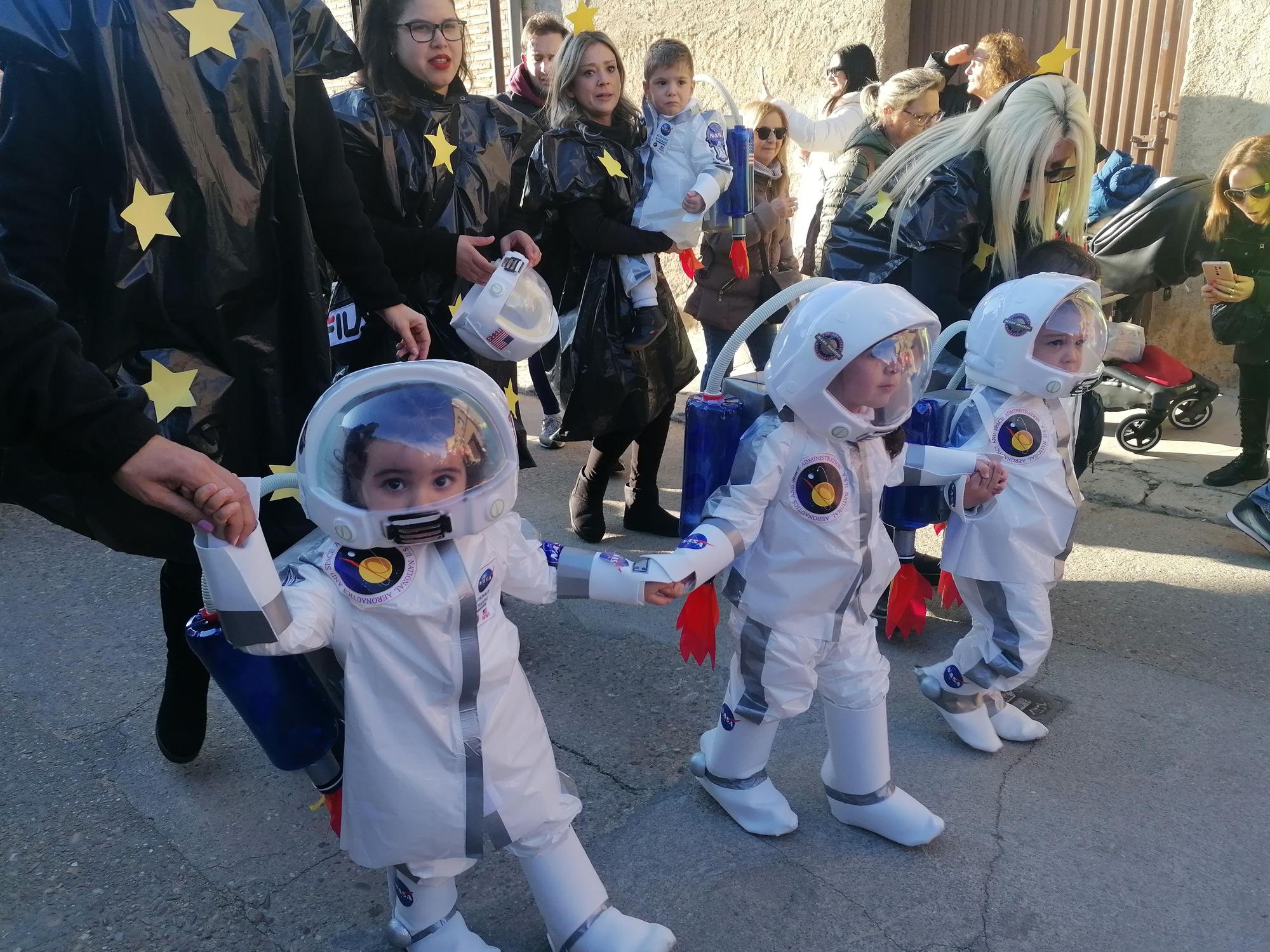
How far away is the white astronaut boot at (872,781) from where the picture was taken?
7.61 ft

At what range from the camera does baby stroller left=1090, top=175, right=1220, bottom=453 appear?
5.00 metres

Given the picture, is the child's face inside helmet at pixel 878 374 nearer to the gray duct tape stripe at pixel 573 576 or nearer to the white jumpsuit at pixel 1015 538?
the white jumpsuit at pixel 1015 538

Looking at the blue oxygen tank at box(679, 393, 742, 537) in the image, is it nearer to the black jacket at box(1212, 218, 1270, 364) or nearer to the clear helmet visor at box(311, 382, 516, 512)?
the clear helmet visor at box(311, 382, 516, 512)

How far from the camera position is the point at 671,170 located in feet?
12.5

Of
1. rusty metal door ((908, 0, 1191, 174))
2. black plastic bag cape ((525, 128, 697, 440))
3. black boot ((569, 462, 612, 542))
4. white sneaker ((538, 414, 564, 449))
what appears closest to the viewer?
black plastic bag cape ((525, 128, 697, 440))

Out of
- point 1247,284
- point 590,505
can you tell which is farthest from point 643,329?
point 1247,284

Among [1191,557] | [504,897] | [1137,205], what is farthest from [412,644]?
[1137,205]

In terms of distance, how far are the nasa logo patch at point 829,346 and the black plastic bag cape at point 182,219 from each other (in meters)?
1.07

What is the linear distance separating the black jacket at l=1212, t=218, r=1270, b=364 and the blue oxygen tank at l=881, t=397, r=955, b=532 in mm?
2496

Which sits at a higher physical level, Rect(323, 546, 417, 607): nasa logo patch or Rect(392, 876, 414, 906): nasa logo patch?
Rect(323, 546, 417, 607): nasa logo patch

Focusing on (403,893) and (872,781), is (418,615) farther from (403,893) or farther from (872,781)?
(872,781)

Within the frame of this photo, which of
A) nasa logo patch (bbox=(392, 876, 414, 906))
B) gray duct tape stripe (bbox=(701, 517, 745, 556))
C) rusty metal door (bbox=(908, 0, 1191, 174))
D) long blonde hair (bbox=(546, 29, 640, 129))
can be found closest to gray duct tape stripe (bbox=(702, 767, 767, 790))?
gray duct tape stripe (bbox=(701, 517, 745, 556))

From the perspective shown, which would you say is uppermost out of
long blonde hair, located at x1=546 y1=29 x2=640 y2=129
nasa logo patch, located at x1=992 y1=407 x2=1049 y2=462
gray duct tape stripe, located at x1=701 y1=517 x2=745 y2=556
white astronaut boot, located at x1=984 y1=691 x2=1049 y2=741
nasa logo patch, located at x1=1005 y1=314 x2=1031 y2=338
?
long blonde hair, located at x1=546 y1=29 x2=640 y2=129

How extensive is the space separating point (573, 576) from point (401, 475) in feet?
1.48
